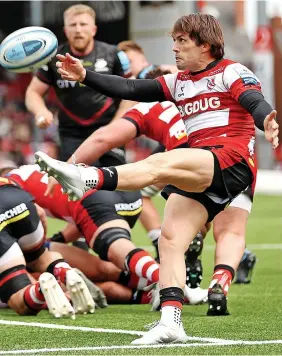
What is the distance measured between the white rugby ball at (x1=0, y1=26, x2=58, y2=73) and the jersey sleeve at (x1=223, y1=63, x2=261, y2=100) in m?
1.58

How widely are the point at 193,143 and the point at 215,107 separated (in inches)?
10.3

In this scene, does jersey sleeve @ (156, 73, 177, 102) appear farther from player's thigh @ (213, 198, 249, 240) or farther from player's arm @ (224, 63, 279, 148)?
player's thigh @ (213, 198, 249, 240)

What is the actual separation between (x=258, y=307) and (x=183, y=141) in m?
1.57

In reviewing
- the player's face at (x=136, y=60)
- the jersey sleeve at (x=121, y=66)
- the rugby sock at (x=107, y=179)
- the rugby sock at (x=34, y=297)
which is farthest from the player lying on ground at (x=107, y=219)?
the player's face at (x=136, y=60)

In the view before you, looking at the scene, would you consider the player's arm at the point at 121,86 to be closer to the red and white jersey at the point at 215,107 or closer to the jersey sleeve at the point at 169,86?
the jersey sleeve at the point at 169,86

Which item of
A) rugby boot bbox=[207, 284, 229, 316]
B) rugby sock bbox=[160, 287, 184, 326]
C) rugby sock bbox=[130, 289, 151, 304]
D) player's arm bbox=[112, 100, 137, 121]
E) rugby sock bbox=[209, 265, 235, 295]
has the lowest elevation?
rugby sock bbox=[130, 289, 151, 304]

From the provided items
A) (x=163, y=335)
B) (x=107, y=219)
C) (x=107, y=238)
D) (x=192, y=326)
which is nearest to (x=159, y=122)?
(x=107, y=219)

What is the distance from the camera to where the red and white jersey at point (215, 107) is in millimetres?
6617

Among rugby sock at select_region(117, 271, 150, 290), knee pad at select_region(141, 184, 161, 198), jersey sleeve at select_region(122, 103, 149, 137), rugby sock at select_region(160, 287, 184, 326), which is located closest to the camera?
rugby sock at select_region(160, 287, 184, 326)

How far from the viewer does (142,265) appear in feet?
26.1

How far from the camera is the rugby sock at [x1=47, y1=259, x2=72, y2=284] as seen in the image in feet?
25.1

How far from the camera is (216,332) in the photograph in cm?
655

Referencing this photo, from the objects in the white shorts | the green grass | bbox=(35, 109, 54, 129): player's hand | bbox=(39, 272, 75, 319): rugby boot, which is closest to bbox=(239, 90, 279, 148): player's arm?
the green grass

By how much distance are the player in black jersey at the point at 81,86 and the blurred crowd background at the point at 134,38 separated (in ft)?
54.1
